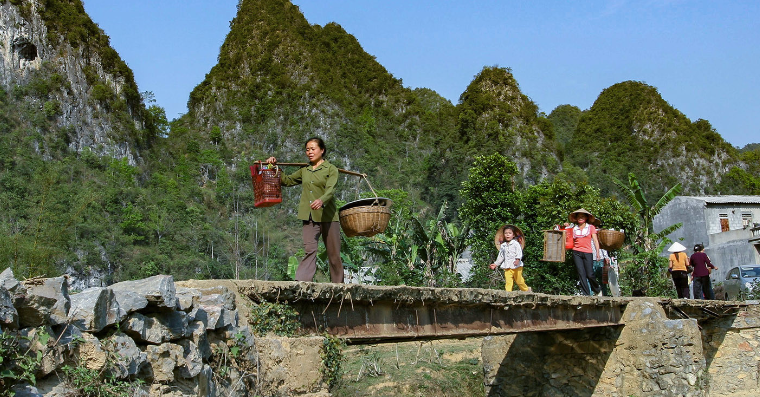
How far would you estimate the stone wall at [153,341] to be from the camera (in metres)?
3.15

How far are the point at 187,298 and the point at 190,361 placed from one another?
1.38ft

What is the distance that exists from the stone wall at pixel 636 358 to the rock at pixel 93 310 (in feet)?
32.1

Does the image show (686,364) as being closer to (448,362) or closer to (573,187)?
(448,362)

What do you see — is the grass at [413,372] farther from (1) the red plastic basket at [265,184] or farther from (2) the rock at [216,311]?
(2) the rock at [216,311]

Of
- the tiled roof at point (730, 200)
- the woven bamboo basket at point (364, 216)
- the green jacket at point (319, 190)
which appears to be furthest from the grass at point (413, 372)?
the tiled roof at point (730, 200)

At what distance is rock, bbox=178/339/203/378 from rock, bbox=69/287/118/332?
1.82 feet

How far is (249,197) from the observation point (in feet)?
170

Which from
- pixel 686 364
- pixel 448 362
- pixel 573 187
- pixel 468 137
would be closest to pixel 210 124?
pixel 468 137

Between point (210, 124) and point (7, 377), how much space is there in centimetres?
6769

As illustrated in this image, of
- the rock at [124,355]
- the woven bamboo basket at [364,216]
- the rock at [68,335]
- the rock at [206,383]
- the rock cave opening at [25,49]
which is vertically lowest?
the rock at [206,383]

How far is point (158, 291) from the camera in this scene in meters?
3.79

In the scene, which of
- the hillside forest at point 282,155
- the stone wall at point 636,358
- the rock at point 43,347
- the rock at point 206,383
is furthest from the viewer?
the hillside forest at point 282,155

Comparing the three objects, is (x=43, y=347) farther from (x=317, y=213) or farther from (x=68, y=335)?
(x=317, y=213)

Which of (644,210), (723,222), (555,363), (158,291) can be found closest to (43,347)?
(158,291)
